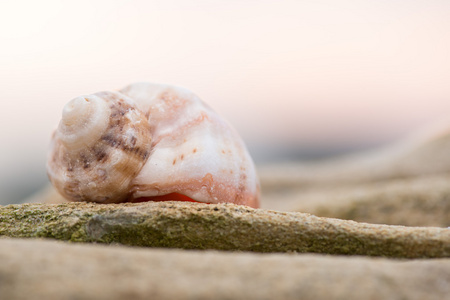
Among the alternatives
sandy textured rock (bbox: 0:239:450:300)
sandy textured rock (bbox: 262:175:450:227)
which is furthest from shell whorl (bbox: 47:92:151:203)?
sandy textured rock (bbox: 262:175:450:227)

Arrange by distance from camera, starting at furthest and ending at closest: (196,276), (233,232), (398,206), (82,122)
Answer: (398,206) < (82,122) < (233,232) < (196,276)

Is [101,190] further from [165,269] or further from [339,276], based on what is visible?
[339,276]

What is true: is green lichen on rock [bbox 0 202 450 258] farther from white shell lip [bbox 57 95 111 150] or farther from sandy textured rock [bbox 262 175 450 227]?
sandy textured rock [bbox 262 175 450 227]

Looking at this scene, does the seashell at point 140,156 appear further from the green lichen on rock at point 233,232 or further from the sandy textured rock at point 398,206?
the sandy textured rock at point 398,206

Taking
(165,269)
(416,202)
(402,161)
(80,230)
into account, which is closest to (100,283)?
(165,269)

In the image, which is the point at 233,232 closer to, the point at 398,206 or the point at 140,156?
the point at 140,156

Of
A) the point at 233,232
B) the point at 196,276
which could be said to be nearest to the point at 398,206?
the point at 233,232
